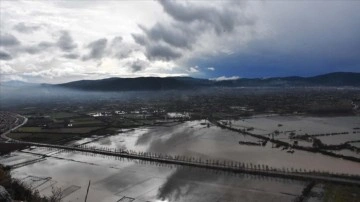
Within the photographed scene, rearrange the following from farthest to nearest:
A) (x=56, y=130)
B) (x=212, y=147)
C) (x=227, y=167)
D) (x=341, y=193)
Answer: (x=56, y=130), (x=212, y=147), (x=227, y=167), (x=341, y=193)

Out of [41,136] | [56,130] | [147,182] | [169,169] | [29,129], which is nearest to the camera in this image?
[147,182]

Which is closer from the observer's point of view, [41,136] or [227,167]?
[227,167]

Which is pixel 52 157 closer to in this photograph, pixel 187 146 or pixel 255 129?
pixel 187 146

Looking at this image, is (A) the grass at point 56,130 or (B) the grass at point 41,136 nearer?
(B) the grass at point 41,136

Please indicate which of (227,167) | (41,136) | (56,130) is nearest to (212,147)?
(227,167)

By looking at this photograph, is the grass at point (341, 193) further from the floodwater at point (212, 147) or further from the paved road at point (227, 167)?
the floodwater at point (212, 147)

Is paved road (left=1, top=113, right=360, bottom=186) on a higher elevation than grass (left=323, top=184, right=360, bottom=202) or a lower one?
higher

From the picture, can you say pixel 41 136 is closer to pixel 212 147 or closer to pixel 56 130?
pixel 56 130

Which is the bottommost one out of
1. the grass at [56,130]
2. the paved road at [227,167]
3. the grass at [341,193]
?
the grass at [341,193]

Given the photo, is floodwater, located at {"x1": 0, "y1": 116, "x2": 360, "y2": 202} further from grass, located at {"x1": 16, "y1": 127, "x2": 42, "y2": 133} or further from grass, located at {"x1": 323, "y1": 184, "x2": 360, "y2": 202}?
grass, located at {"x1": 16, "y1": 127, "x2": 42, "y2": 133}

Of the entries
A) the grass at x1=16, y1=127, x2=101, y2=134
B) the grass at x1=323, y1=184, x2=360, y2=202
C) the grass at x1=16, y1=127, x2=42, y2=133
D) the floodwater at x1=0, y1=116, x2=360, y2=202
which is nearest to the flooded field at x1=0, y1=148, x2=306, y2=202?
the floodwater at x1=0, y1=116, x2=360, y2=202

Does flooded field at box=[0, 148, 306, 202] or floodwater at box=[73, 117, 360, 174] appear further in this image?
floodwater at box=[73, 117, 360, 174]

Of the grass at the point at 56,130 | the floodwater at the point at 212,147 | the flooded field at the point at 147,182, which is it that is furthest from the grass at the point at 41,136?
the flooded field at the point at 147,182

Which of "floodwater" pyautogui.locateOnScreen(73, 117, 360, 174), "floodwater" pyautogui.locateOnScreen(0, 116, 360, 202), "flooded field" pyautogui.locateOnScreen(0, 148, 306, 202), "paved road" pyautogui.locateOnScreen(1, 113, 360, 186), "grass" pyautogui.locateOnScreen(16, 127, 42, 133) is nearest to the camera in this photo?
"flooded field" pyautogui.locateOnScreen(0, 148, 306, 202)
